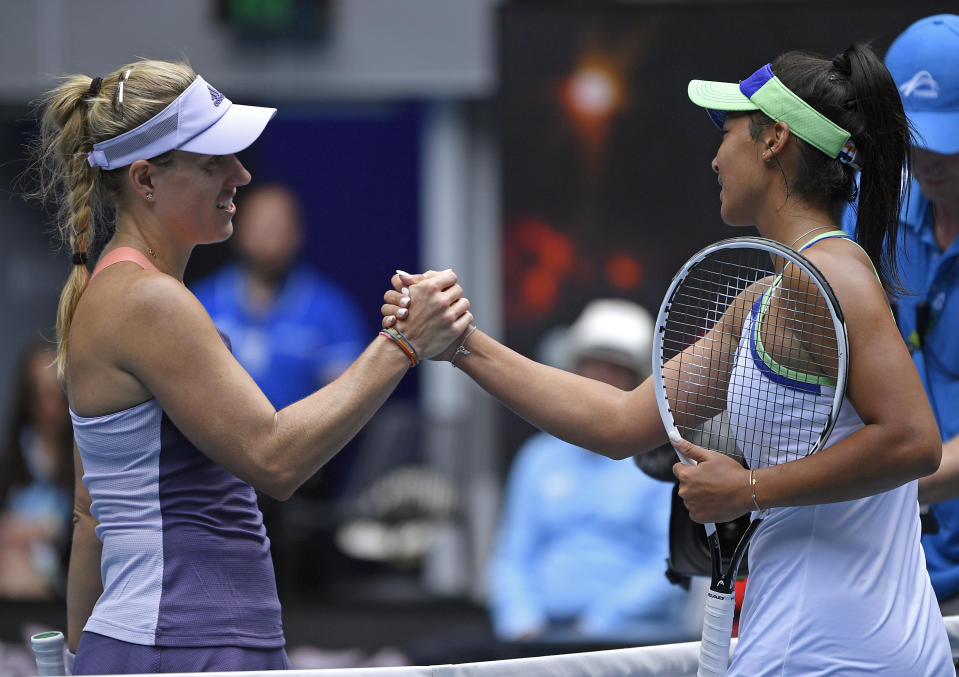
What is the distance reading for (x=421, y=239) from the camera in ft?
24.8

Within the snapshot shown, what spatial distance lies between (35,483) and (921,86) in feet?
13.7

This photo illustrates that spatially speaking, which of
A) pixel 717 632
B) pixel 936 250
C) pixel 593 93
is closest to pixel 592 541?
pixel 593 93

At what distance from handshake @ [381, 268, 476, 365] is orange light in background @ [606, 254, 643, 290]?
2.49m

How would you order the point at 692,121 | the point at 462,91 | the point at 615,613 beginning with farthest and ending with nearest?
the point at 462,91
the point at 692,121
the point at 615,613

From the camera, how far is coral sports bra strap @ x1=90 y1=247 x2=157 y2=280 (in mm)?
2291

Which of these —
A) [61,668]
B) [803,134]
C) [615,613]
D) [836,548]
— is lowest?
[615,613]

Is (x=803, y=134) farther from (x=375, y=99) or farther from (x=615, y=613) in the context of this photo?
(x=375, y=99)

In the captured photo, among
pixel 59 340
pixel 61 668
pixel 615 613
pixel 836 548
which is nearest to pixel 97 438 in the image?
pixel 59 340

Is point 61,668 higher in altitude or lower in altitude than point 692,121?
lower

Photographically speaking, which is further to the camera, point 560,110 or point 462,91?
point 462,91

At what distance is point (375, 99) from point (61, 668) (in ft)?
17.7

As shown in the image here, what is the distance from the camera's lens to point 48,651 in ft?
7.66

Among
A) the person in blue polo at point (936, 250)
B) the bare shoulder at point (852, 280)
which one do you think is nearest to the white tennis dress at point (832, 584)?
the bare shoulder at point (852, 280)

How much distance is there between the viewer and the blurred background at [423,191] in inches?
196
